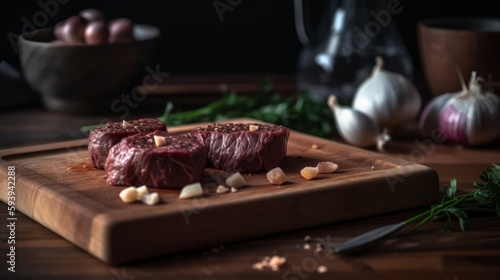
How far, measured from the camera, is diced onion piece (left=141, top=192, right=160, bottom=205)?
1.76 meters

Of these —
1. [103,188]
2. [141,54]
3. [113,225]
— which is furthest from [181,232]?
[141,54]

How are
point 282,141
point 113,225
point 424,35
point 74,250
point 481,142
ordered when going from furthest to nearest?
1. point 424,35
2. point 481,142
3. point 282,141
4. point 74,250
5. point 113,225

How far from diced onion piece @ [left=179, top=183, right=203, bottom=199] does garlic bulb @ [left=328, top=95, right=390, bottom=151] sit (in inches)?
37.7

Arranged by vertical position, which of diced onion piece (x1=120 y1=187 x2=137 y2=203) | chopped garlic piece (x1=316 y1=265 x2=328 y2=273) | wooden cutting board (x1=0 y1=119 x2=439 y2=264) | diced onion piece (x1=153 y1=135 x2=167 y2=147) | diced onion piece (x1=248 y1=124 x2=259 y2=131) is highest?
diced onion piece (x1=153 y1=135 x2=167 y2=147)

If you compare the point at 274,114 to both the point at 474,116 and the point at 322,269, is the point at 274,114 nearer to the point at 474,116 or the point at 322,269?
the point at 474,116

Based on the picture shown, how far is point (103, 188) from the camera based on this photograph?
1905mm

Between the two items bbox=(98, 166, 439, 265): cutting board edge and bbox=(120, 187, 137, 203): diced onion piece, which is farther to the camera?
bbox=(120, 187, 137, 203): diced onion piece

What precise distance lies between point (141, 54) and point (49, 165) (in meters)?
1.09

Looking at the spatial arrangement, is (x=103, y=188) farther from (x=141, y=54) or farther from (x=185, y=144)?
(x=141, y=54)

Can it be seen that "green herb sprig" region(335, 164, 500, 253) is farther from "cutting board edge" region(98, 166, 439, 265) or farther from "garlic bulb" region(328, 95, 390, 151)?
→ "garlic bulb" region(328, 95, 390, 151)

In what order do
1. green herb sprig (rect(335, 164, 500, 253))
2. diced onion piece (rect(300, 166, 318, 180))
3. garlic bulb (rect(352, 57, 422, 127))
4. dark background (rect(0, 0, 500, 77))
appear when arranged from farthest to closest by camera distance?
dark background (rect(0, 0, 500, 77)) < garlic bulb (rect(352, 57, 422, 127)) < diced onion piece (rect(300, 166, 318, 180)) < green herb sprig (rect(335, 164, 500, 253))

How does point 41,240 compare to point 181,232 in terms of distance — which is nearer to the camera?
point 181,232

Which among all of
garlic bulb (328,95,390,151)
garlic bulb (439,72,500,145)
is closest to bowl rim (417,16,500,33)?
garlic bulb (439,72,500,145)

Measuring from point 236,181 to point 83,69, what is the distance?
135cm
